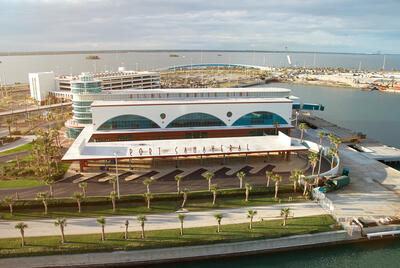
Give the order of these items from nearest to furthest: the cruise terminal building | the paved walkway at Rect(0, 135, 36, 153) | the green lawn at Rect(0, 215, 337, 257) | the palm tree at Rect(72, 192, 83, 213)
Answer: the green lawn at Rect(0, 215, 337, 257)
the palm tree at Rect(72, 192, 83, 213)
the cruise terminal building
the paved walkway at Rect(0, 135, 36, 153)

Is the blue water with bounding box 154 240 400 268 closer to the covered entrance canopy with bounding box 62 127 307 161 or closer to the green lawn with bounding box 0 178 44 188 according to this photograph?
the covered entrance canopy with bounding box 62 127 307 161

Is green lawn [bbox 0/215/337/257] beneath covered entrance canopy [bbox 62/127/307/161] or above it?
beneath

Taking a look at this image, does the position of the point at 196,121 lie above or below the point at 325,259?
above

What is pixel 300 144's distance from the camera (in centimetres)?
6131

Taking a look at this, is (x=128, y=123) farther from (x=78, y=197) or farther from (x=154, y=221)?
(x=154, y=221)

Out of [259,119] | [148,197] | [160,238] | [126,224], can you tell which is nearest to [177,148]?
[148,197]

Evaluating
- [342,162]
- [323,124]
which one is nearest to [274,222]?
[342,162]

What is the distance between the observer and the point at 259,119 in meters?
70.2

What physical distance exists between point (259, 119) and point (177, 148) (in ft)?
76.5

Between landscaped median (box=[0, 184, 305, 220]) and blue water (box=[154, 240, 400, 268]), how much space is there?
841 centimetres

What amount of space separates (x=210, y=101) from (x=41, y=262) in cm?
4563

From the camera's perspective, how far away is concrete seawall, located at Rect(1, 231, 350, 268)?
3391 cm

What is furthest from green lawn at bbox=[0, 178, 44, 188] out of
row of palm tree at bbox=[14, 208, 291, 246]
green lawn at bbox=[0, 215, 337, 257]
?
row of palm tree at bbox=[14, 208, 291, 246]

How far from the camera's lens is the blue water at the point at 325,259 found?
121 ft
